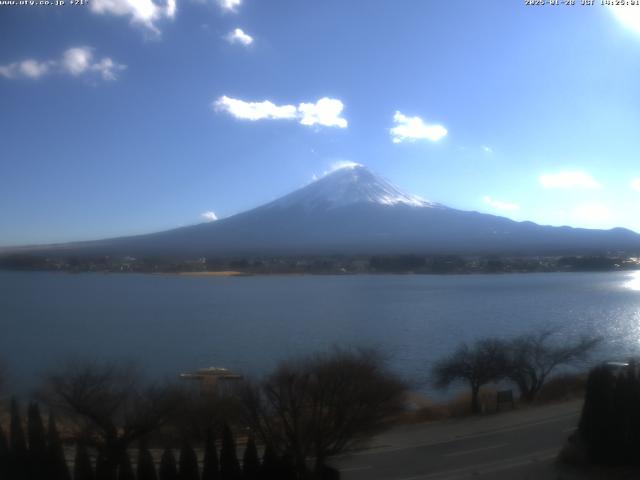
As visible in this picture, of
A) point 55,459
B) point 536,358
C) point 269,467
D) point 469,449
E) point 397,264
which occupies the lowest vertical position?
point 469,449

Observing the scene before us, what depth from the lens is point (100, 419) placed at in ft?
14.5

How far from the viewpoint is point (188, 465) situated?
389cm

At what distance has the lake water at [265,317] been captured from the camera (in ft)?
29.5

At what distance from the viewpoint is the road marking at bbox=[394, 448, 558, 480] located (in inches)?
178

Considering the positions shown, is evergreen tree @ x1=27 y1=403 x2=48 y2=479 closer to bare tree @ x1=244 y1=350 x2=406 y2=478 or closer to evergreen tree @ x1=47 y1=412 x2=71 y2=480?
evergreen tree @ x1=47 y1=412 x2=71 y2=480

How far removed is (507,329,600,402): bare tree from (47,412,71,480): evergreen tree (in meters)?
5.58

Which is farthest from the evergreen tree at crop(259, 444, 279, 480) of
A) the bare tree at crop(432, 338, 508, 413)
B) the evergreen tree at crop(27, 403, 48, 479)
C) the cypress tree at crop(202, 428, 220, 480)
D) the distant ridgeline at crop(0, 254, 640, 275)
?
the distant ridgeline at crop(0, 254, 640, 275)

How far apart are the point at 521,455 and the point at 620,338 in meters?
7.07

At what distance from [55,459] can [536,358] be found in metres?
6.57

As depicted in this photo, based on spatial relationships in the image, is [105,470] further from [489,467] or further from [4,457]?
[489,467]

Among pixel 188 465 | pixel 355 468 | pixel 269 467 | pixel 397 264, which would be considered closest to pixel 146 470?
pixel 188 465

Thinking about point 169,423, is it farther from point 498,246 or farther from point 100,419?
point 498,246

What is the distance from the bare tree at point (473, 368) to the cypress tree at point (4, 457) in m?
5.31

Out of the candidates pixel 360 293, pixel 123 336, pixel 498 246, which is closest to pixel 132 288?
pixel 360 293
